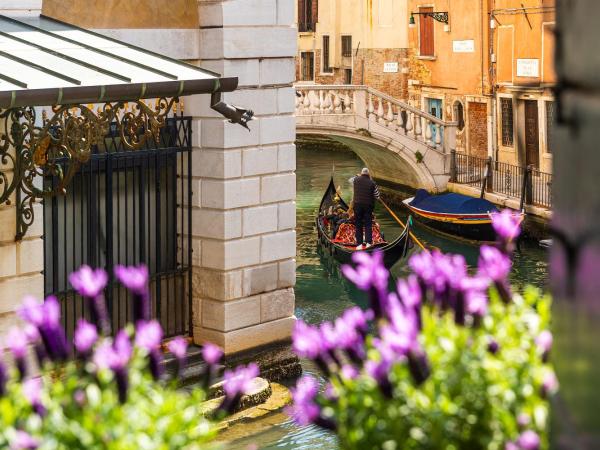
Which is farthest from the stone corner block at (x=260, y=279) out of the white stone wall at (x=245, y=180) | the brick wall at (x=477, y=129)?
the brick wall at (x=477, y=129)

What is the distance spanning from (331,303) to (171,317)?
4924mm

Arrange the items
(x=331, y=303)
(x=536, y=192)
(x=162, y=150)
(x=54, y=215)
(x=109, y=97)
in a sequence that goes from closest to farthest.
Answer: (x=109, y=97), (x=54, y=215), (x=162, y=150), (x=331, y=303), (x=536, y=192)

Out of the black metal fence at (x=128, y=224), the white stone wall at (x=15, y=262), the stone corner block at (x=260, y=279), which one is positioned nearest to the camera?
the white stone wall at (x=15, y=262)

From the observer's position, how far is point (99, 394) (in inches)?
110

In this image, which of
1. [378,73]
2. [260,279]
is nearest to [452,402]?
[260,279]

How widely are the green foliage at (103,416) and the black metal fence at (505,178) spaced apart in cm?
1450

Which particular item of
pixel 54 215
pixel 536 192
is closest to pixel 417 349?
pixel 54 215

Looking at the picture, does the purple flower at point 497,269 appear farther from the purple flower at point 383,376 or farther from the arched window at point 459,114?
the arched window at point 459,114

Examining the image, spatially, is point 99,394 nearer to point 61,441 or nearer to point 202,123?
point 61,441

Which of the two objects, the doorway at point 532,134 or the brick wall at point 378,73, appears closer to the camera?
the doorway at point 532,134

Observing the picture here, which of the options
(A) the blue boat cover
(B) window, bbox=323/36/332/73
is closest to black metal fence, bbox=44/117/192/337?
(A) the blue boat cover

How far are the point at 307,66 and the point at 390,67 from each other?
4.65 m

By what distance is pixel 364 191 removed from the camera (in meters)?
15.4

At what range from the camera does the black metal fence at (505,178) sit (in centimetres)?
1755
